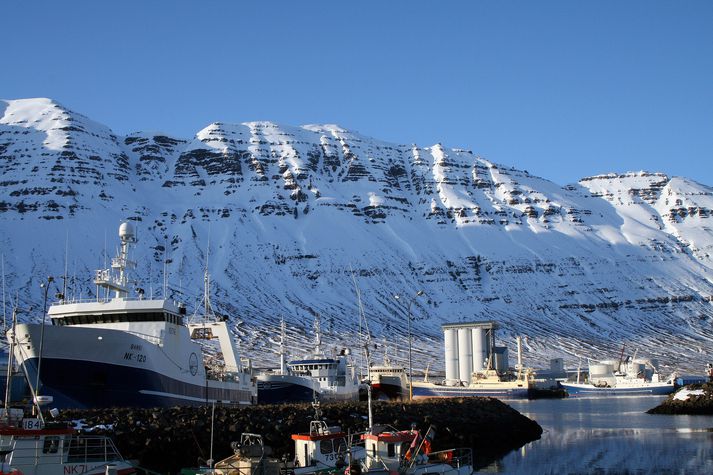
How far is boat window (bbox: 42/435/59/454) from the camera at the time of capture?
27422 mm

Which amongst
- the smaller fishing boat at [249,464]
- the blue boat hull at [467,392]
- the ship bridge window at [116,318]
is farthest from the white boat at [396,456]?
the blue boat hull at [467,392]

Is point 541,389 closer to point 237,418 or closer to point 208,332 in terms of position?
point 208,332

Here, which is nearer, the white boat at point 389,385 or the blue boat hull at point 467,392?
the white boat at point 389,385

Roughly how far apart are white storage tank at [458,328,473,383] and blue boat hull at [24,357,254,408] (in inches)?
3808

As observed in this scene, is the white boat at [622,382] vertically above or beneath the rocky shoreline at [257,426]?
beneath

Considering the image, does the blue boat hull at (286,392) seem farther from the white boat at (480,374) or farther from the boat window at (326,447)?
the white boat at (480,374)

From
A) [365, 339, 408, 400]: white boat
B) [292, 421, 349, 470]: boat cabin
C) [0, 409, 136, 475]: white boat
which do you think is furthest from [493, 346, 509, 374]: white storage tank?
[0, 409, 136, 475]: white boat

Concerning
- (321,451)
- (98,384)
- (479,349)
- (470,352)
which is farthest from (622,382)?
(321,451)

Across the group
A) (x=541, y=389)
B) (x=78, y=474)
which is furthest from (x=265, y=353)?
(x=78, y=474)

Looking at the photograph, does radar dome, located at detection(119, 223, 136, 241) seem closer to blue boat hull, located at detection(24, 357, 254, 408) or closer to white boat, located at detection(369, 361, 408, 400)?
blue boat hull, located at detection(24, 357, 254, 408)

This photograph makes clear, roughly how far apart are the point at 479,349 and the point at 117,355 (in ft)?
332

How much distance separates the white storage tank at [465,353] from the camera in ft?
473

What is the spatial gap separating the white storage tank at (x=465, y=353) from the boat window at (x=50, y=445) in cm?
12023

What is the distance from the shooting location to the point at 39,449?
1072 inches
